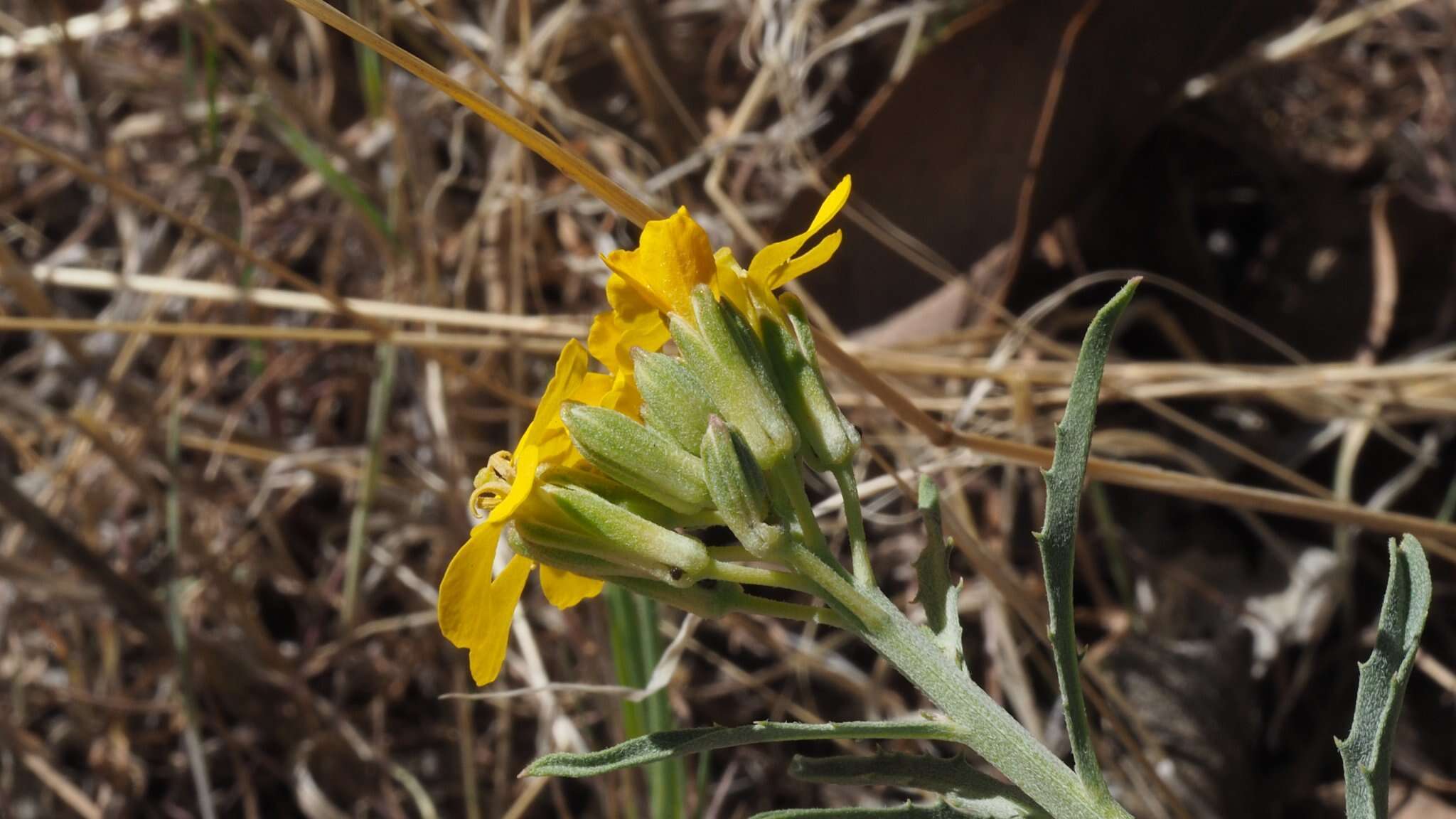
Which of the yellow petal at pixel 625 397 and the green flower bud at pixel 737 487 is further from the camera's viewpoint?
the yellow petal at pixel 625 397

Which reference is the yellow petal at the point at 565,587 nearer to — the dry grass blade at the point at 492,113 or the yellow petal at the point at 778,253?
the yellow petal at the point at 778,253

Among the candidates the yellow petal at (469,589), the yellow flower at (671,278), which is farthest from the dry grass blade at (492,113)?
the yellow petal at (469,589)

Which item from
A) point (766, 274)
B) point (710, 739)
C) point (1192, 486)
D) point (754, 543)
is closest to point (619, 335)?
point (766, 274)

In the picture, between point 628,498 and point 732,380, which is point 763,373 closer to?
→ point 732,380

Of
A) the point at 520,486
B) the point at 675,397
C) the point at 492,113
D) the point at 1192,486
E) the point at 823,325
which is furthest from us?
the point at 823,325

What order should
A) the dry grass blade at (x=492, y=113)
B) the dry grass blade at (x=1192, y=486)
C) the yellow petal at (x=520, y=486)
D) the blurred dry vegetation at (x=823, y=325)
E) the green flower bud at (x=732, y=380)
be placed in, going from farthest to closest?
1. the blurred dry vegetation at (x=823, y=325)
2. the dry grass blade at (x=1192, y=486)
3. the dry grass blade at (x=492, y=113)
4. the green flower bud at (x=732, y=380)
5. the yellow petal at (x=520, y=486)

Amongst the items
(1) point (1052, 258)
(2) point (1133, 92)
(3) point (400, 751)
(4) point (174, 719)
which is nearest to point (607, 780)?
(3) point (400, 751)

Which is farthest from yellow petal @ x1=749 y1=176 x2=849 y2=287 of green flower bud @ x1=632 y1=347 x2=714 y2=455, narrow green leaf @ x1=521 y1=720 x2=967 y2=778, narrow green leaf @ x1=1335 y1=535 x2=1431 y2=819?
narrow green leaf @ x1=1335 y1=535 x2=1431 y2=819
